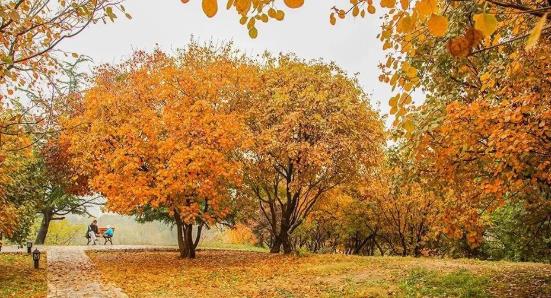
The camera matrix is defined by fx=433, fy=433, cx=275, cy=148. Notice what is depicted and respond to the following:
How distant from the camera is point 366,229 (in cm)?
3506

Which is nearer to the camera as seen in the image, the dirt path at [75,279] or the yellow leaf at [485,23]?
the yellow leaf at [485,23]

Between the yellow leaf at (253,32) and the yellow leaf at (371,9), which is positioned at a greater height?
the yellow leaf at (371,9)

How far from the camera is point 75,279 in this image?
1487cm

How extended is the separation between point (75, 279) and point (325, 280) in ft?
28.0

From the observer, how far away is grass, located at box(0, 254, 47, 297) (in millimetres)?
12500

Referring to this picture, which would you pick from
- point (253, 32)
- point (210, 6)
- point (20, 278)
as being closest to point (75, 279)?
point (20, 278)

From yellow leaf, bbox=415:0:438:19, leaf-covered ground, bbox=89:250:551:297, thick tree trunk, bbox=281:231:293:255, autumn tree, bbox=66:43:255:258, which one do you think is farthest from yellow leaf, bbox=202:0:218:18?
thick tree trunk, bbox=281:231:293:255

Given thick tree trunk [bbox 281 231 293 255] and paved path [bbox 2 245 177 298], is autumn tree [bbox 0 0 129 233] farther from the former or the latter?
thick tree trunk [bbox 281 231 293 255]

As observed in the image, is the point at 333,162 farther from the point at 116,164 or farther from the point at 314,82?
the point at 116,164

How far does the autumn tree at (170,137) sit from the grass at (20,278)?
3845 mm

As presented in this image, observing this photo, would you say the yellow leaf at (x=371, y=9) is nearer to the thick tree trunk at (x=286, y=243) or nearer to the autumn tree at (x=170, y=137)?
the autumn tree at (x=170, y=137)

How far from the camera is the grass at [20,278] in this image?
1250cm

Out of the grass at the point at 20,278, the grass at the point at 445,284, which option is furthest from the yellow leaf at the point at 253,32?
the grass at the point at 20,278

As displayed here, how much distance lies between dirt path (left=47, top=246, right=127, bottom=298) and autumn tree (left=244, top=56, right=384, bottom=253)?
8.47 meters
